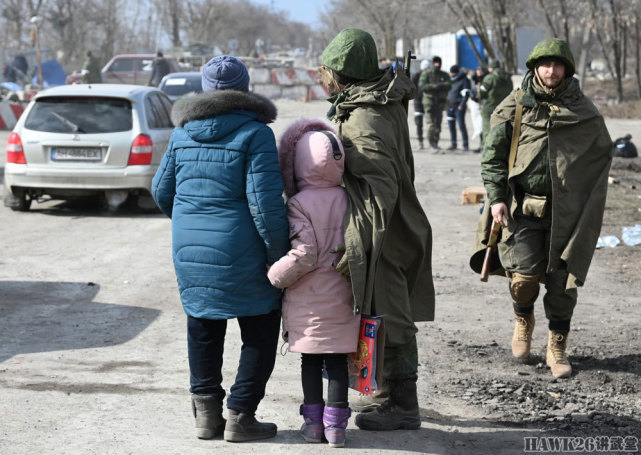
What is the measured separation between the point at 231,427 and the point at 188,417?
0.50 m

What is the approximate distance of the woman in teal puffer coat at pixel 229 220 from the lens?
170 inches

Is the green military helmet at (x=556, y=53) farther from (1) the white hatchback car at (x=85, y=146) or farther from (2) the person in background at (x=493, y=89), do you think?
(2) the person in background at (x=493, y=89)

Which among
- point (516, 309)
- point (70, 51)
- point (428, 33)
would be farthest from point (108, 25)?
point (516, 309)

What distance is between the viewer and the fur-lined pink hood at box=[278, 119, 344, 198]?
177 inches

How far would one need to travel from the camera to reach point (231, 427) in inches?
179

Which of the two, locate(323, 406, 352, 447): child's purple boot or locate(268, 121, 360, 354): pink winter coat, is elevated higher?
locate(268, 121, 360, 354): pink winter coat

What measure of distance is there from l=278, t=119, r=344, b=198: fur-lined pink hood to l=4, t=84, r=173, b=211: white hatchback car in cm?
769

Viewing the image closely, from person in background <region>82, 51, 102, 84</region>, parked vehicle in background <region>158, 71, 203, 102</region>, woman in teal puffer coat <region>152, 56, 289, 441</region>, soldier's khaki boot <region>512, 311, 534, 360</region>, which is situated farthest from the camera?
person in background <region>82, 51, 102, 84</region>

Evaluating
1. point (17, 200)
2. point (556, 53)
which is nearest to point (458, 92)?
point (17, 200)

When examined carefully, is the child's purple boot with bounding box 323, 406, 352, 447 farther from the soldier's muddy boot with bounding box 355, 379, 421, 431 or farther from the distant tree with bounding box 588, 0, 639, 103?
the distant tree with bounding box 588, 0, 639, 103

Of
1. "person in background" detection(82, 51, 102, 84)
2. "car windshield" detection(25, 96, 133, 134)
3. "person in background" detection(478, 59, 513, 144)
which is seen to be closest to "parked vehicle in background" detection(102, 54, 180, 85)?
"person in background" detection(82, 51, 102, 84)

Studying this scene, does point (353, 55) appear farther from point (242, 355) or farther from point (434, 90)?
point (434, 90)

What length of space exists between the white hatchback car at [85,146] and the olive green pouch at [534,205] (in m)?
6.98

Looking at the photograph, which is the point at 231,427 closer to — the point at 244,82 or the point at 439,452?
the point at 439,452
